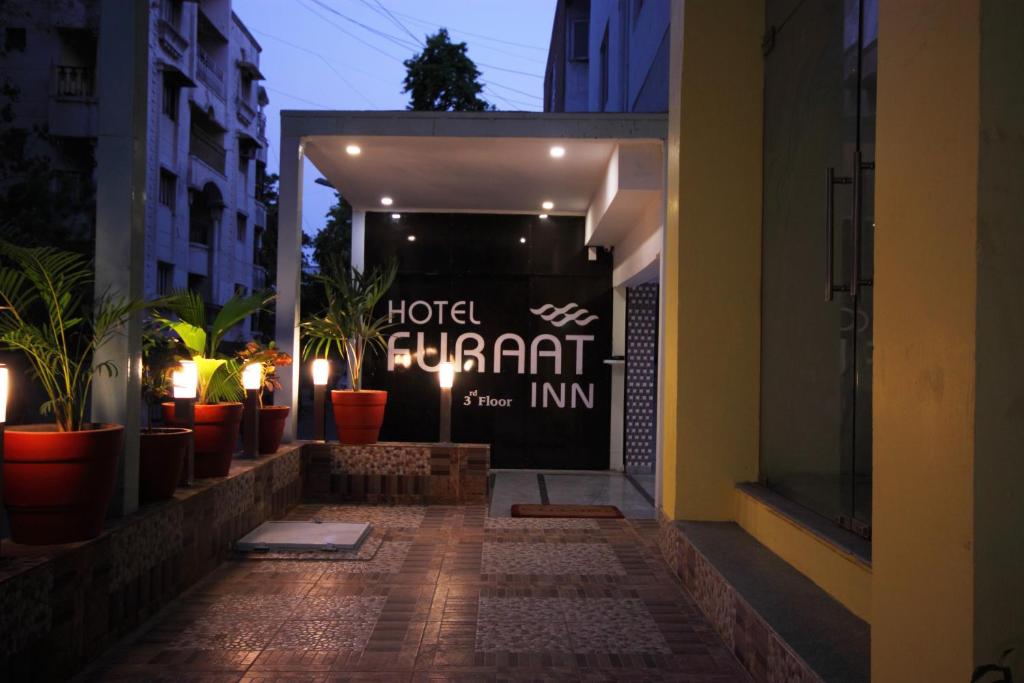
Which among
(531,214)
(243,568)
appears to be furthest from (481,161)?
(243,568)

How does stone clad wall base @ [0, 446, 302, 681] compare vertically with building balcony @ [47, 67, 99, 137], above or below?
below

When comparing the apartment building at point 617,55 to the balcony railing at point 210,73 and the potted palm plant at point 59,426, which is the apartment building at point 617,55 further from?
the balcony railing at point 210,73

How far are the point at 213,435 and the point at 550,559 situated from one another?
1.85m

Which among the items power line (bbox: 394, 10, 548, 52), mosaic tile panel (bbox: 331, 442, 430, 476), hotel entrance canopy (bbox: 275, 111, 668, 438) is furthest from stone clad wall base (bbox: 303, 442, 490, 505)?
power line (bbox: 394, 10, 548, 52)

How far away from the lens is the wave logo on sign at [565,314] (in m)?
8.77

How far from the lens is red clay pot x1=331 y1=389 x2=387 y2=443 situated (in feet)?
20.2

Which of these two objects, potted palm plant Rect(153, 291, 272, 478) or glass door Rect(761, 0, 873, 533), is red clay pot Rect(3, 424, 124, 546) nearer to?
potted palm plant Rect(153, 291, 272, 478)

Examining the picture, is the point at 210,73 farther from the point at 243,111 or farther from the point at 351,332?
the point at 351,332

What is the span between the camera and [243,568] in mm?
4074

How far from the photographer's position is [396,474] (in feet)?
20.2

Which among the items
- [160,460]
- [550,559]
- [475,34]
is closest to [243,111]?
[550,559]

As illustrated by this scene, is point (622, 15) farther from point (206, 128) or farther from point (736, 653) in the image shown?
point (206, 128)

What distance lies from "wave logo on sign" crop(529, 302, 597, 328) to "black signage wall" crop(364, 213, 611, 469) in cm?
1

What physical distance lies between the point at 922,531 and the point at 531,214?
291 inches
